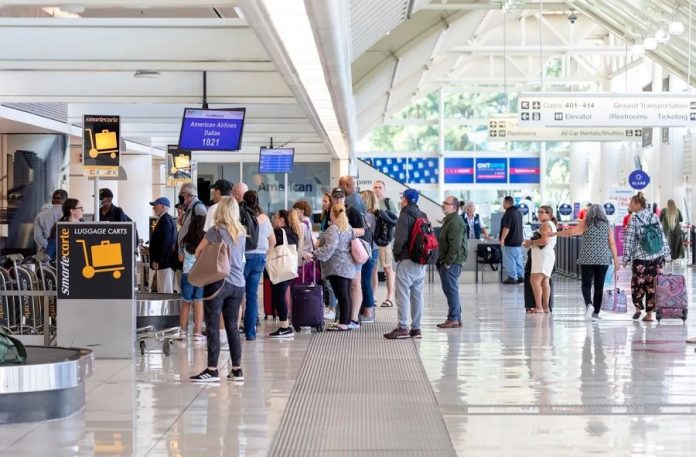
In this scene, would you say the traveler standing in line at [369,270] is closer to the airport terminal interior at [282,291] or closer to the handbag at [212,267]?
the airport terminal interior at [282,291]

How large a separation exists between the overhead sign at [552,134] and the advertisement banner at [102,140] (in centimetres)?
1724

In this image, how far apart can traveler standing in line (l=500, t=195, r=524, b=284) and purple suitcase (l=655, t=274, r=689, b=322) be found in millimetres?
6890

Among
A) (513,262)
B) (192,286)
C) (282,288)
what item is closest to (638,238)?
(282,288)

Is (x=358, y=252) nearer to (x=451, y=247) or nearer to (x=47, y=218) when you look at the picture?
(x=451, y=247)

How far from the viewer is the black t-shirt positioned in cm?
2123

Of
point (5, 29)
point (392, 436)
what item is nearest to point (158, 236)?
point (5, 29)

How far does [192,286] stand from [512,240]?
429 inches

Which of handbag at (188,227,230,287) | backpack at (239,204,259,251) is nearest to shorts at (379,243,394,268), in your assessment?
backpack at (239,204,259,251)

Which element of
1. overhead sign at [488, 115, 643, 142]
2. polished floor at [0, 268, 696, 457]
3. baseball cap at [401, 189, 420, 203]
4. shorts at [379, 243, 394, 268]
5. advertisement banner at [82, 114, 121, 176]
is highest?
overhead sign at [488, 115, 643, 142]

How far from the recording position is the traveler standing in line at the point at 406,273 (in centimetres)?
1224

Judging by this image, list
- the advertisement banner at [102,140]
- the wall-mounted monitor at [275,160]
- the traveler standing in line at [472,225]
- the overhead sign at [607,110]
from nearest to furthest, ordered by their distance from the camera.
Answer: the advertisement banner at [102,140], the overhead sign at [607,110], the traveler standing in line at [472,225], the wall-mounted monitor at [275,160]

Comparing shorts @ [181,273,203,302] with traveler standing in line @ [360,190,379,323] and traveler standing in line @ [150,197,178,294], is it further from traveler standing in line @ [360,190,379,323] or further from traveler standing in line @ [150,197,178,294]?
traveler standing in line @ [360,190,379,323]

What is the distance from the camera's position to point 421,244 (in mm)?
12078

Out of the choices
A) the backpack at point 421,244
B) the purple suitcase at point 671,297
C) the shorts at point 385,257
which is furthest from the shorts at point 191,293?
the purple suitcase at point 671,297
